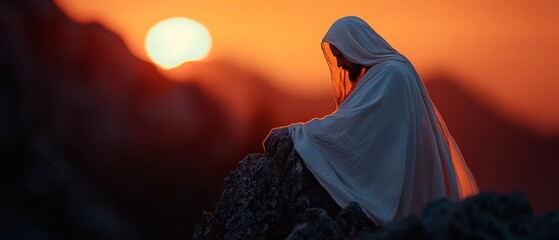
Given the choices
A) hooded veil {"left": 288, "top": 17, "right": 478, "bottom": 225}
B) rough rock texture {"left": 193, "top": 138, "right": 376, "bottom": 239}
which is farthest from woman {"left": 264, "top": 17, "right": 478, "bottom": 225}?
rough rock texture {"left": 193, "top": 138, "right": 376, "bottom": 239}

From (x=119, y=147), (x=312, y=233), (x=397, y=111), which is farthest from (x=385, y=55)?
(x=119, y=147)

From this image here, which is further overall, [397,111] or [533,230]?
[397,111]

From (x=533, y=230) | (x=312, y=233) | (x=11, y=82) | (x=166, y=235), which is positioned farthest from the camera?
(x=166, y=235)

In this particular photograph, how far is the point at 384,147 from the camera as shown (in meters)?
10.0

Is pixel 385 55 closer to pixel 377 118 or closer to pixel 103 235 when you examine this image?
pixel 377 118

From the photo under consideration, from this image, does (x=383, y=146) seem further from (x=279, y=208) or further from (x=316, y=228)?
(x=316, y=228)

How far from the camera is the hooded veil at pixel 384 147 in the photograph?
A: 9844mm

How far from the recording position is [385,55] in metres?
10.5

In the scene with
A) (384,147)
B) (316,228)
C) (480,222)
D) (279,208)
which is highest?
(279,208)

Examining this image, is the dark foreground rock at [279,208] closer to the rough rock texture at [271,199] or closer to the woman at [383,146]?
the rough rock texture at [271,199]

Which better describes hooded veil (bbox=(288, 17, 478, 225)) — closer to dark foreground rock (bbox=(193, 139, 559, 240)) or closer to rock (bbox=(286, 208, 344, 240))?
dark foreground rock (bbox=(193, 139, 559, 240))

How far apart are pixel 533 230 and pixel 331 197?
3.33m

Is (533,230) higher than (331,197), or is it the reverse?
(331,197)

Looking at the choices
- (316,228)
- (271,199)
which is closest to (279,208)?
(271,199)
